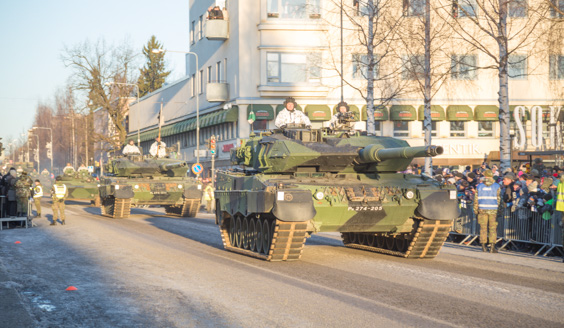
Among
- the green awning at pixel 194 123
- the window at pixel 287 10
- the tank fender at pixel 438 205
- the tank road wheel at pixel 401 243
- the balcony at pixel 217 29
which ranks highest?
the window at pixel 287 10

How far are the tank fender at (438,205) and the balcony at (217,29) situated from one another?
33223 mm

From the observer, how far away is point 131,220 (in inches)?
1179

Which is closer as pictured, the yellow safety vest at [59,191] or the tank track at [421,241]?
the tank track at [421,241]

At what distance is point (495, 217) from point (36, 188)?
2148cm

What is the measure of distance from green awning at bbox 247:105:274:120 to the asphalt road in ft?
88.6

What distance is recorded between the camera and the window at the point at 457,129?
4834cm

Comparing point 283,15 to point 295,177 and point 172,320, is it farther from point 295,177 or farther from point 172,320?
point 172,320

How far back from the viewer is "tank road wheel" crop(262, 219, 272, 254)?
15.4 meters

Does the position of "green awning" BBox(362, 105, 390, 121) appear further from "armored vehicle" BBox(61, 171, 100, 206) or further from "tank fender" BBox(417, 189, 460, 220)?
"tank fender" BBox(417, 189, 460, 220)

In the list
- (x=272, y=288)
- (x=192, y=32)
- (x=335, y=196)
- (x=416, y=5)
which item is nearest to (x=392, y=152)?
(x=335, y=196)

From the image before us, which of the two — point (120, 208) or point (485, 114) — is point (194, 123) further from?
point (120, 208)

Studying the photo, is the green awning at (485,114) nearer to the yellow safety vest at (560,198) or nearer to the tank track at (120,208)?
the tank track at (120,208)

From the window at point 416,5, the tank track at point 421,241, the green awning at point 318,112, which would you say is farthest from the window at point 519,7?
the green awning at point 318,112

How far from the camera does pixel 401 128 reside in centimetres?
4834
